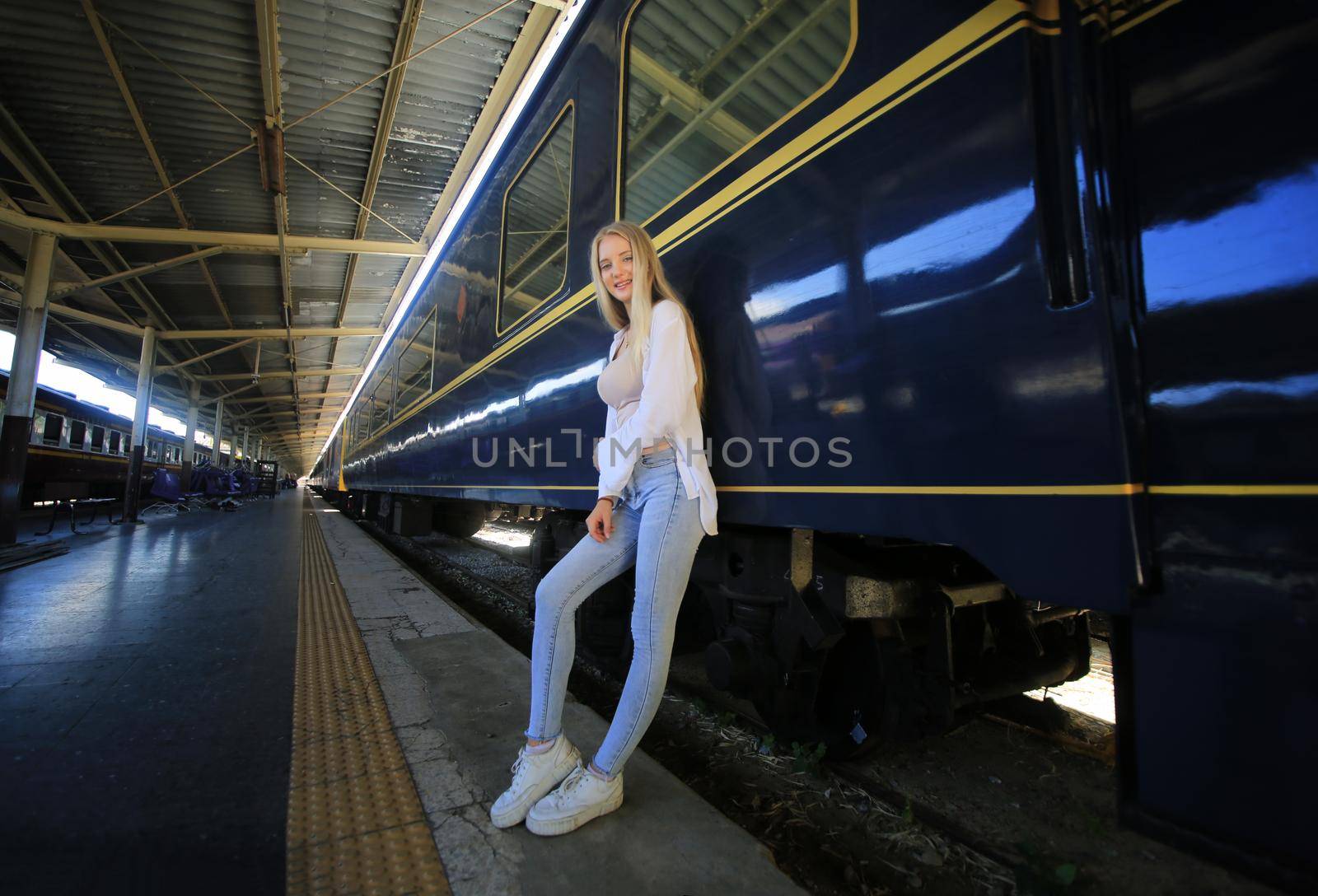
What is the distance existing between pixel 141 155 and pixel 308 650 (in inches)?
354

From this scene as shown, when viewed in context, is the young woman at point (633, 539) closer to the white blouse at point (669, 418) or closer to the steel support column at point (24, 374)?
the white blouse at point (669, 418)

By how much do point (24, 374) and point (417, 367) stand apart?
6.64 meters

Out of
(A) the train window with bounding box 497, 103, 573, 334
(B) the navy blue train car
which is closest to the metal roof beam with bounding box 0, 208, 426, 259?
(A) the train window with bounding box 497, 103, 573, 334

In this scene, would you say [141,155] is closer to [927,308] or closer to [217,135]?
[217,135]

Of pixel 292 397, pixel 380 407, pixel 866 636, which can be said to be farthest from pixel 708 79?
pixel 292 397

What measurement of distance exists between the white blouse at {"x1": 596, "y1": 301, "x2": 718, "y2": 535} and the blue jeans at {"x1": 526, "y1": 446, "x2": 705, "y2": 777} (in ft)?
0.13

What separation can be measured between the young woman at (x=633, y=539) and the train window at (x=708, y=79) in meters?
0.54

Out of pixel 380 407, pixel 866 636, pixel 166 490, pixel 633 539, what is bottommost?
pixel 866 636

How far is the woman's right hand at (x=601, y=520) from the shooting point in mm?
1531

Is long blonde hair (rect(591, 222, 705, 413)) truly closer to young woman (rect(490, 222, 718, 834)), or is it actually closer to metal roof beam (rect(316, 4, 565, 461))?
young woman (rect(490, 222, 718, 834))

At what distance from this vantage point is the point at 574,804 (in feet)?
4.76

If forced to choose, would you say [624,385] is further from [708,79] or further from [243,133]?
[243,133]

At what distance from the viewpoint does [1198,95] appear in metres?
0.90

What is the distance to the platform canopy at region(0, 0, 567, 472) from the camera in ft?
19.8
